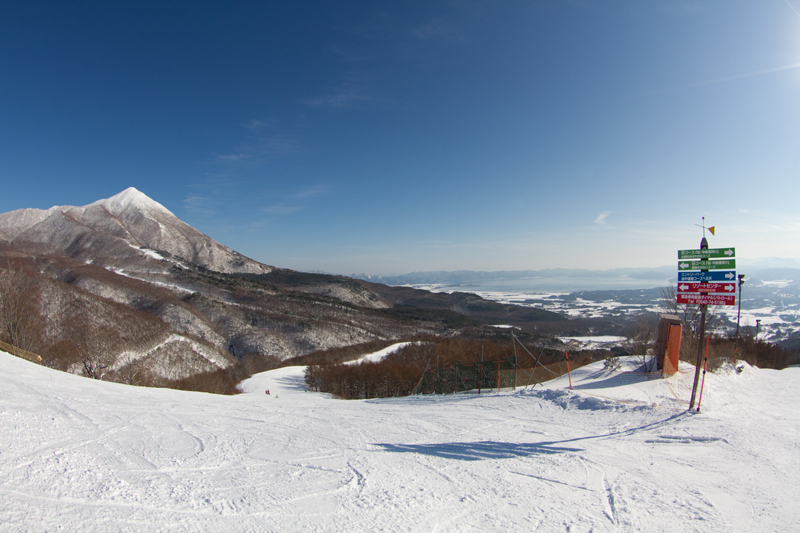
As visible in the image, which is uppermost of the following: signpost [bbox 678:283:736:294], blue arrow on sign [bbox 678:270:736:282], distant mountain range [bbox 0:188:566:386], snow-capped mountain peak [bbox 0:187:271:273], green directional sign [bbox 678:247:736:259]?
snow-capped mountain peak [bbox 0:187:271:273]

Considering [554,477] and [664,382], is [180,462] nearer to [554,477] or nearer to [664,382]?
[554,477]

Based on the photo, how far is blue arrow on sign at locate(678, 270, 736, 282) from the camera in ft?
29.5

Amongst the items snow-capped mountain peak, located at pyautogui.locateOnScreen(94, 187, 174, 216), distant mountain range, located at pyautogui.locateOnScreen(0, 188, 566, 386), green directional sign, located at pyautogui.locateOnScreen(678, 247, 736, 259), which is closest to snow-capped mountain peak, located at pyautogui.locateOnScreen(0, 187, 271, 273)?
snow-capped mountain peak, located at pyautogui.locateOnScreen(94, 187, 174, 216)

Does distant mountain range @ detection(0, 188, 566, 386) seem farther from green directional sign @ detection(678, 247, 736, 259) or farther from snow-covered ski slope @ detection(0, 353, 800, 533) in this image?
green directional sign @ detection(678, 247, 736, 259)

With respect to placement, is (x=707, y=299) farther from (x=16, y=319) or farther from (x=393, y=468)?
(x=16, y=319)

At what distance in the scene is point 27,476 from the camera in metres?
4.71

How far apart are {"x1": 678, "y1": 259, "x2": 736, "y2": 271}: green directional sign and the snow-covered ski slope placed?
11.7 feet

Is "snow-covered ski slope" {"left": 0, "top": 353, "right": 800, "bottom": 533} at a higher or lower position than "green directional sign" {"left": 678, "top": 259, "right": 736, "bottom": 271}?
lower

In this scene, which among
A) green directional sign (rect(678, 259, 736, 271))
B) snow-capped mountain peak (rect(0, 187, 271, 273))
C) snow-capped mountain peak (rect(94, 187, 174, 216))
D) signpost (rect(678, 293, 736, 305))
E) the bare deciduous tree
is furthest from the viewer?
snow-capped mountain peak (rect(94, 187, 174, 216))

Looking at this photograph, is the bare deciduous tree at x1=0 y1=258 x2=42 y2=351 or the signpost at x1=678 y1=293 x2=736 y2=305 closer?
the signpost at x1=678 y1=293 x2=736 y2=305

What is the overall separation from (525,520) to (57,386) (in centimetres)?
1297

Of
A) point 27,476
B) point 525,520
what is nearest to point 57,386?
point 27,476

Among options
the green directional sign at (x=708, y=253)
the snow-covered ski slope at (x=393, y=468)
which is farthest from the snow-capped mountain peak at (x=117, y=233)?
the green directional sign at (x=708, y=253)

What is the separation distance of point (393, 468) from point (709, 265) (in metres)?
9.20
